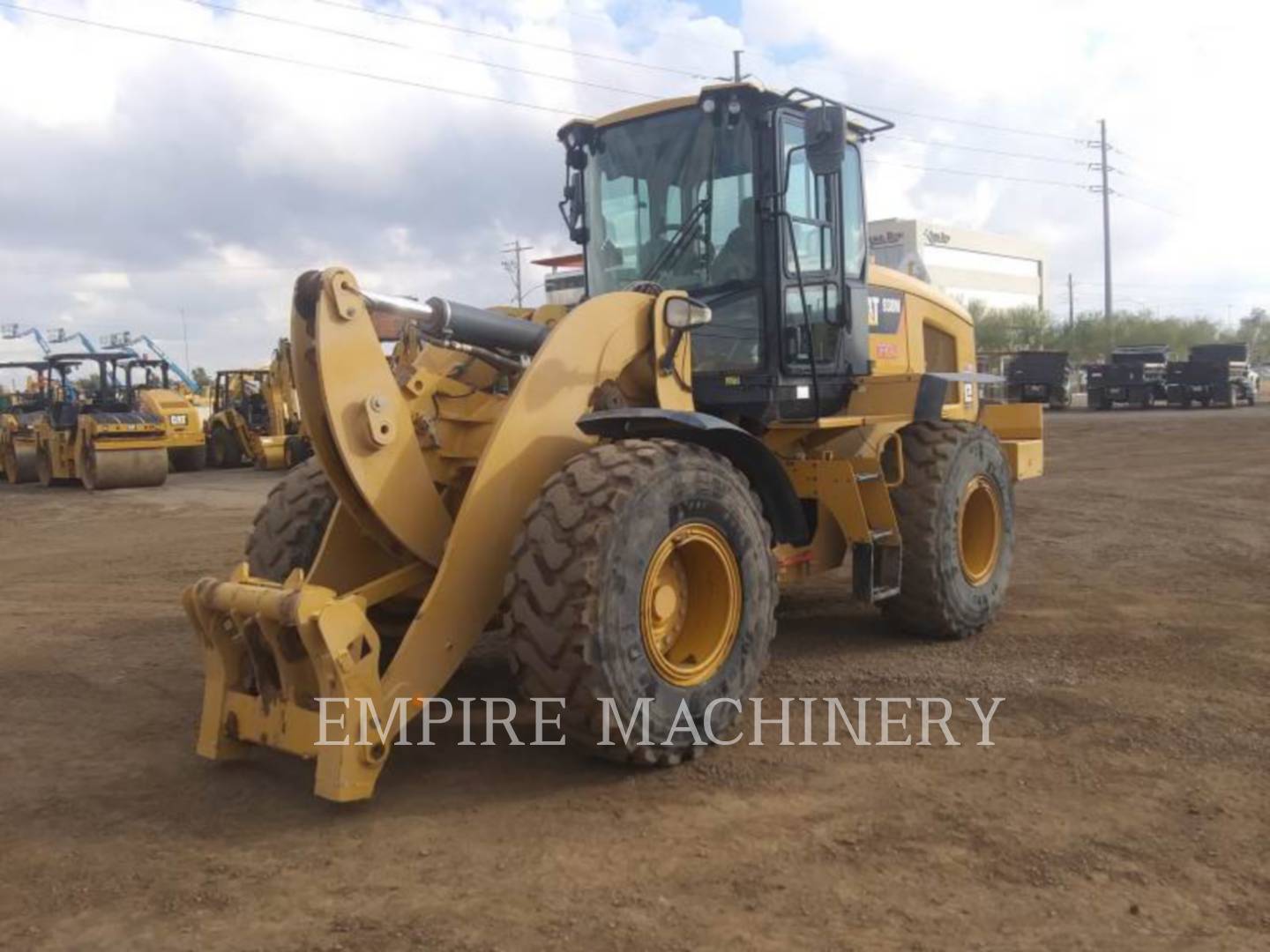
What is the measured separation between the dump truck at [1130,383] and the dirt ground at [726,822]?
1300 inches

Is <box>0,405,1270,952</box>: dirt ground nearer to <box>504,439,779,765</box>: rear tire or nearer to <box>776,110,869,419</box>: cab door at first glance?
<box>504,439,779,765</box>: rear tire

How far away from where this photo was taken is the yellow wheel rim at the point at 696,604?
178 inches

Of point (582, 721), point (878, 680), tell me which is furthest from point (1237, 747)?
point (582, 721)

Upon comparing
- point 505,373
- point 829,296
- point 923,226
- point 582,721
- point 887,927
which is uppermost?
point 923,226

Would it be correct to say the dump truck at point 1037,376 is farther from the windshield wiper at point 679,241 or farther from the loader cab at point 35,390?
the windshield wiper at point 679,241

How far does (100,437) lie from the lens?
63.8ft

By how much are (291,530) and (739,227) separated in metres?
2.67

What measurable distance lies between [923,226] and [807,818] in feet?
240

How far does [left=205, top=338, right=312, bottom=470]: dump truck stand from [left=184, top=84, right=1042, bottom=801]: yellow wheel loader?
56.3 feet

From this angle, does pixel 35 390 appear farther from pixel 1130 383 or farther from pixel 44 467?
pixel 1130 383

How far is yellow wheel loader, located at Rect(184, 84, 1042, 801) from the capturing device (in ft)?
13.4

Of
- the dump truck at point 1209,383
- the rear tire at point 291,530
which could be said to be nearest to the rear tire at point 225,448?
the rear tire at point 291,530

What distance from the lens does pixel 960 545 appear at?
6656 mm

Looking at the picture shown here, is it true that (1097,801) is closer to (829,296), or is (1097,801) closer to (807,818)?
(807,818)
